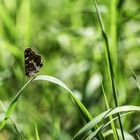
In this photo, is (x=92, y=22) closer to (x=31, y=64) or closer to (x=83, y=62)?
(x=83, y=62)

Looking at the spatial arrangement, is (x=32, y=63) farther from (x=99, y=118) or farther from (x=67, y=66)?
(x=67, y=66)

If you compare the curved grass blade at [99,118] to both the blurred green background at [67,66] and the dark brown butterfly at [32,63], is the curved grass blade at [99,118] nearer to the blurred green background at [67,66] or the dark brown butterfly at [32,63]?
the dark brown butterfly at [32,63]

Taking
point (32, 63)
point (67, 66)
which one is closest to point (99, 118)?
point (32, 63)

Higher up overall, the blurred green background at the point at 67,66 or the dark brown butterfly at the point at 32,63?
the dark brown butterfly at the point at 32,63

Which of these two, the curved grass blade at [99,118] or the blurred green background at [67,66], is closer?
the curved grass blade at [99,118]

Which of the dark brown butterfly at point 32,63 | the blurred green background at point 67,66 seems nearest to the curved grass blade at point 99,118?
the dark brown butterfly at point 32,63

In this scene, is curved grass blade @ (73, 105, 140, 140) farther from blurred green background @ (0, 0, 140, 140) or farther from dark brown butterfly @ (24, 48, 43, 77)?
blurred green background @ (0, 0, 140, 140)

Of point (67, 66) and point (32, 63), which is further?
point (67, 66)

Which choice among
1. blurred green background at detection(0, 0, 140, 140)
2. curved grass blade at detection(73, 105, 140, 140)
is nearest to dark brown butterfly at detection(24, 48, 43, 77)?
curved grass blade at detection(73, 105, 140, 140)
